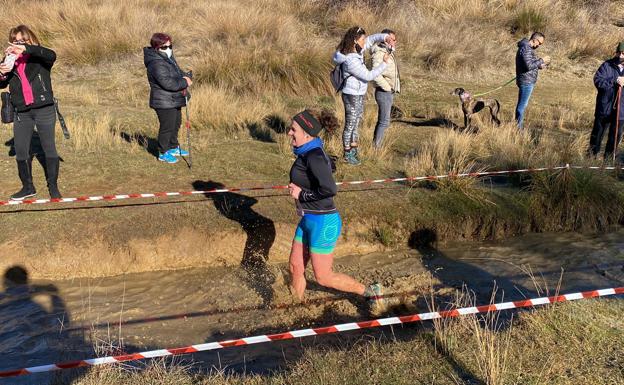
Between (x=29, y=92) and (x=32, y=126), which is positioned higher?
(x=29, y=92)

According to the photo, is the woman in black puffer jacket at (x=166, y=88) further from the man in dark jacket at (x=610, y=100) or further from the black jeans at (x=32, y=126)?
the man in dark jacket at (x=610, y=100)

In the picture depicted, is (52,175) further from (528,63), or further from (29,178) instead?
(528,63)

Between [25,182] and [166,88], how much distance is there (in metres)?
2.08

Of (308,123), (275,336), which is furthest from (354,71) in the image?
(275,336)

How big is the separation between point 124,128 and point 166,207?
398 centimetres

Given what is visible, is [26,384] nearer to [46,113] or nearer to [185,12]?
[46,113]

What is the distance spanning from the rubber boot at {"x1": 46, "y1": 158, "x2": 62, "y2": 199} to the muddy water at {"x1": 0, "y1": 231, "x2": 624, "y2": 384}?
125 centimetres

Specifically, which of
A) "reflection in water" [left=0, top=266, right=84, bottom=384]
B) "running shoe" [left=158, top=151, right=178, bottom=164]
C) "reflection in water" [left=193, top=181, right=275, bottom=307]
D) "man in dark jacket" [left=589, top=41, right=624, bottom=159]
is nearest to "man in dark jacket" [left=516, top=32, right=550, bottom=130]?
"man in dark jacket" [left=589, top=41, right=624, bottom=159]

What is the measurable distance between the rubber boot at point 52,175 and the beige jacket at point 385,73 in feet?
13.8

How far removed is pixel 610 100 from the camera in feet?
29.3

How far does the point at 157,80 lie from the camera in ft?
25.0

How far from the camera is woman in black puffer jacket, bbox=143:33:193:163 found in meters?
7.55

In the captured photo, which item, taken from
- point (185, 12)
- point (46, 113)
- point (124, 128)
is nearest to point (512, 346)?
point (46, 113)

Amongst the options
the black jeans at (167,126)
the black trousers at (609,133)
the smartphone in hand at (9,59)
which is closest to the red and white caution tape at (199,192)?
the black trousers at (609,133)
